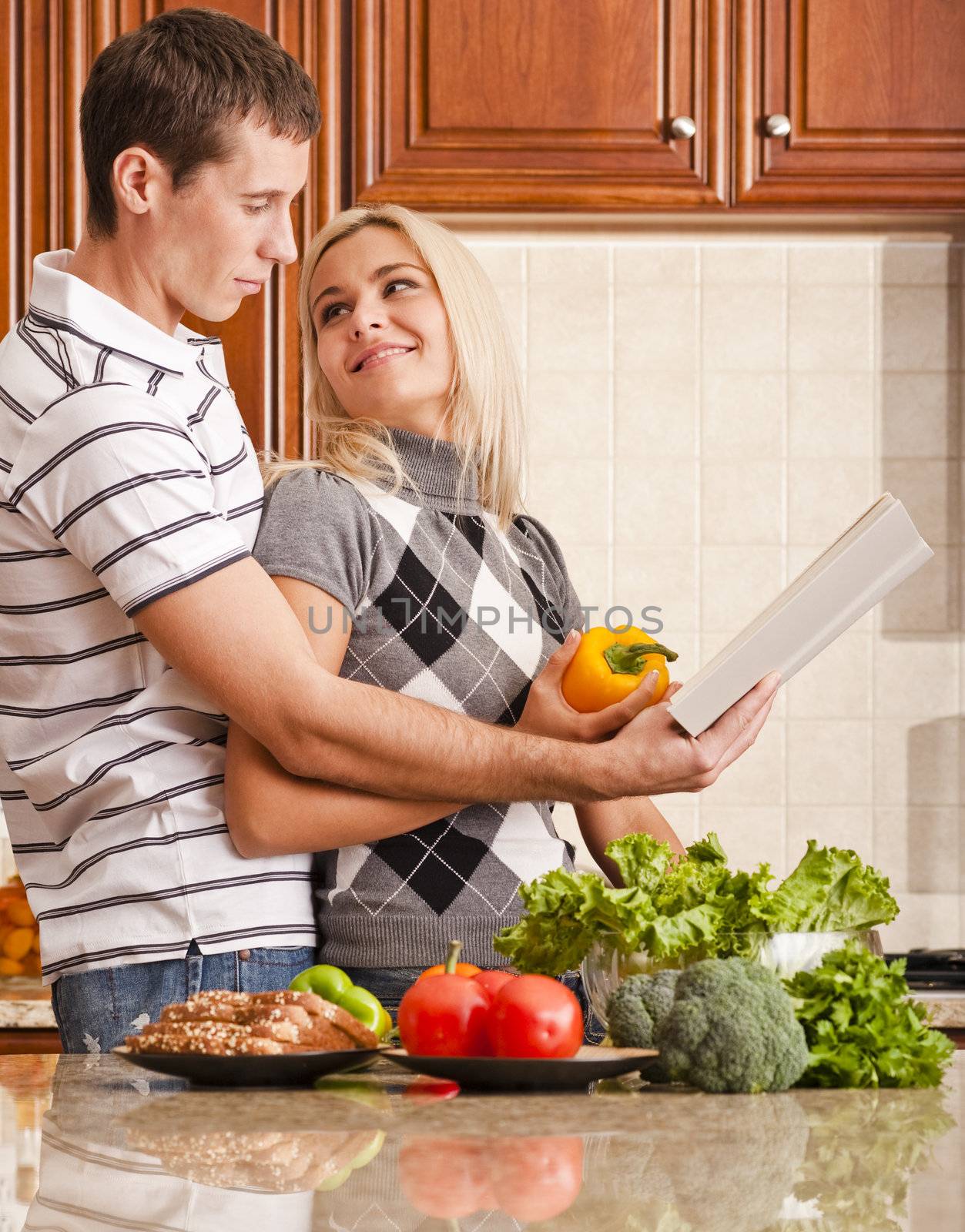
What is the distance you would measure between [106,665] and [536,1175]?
69cm

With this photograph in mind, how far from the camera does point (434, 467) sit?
1.59m

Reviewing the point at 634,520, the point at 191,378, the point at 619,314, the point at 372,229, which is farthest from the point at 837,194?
the point at 191,378

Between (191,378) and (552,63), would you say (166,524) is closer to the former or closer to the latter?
(191,378)

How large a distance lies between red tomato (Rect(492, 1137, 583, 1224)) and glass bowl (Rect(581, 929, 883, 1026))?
9.2 inches

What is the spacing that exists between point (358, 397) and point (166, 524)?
521mm

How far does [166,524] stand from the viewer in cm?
118

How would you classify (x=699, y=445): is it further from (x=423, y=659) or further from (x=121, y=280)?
(x=121, y=280)

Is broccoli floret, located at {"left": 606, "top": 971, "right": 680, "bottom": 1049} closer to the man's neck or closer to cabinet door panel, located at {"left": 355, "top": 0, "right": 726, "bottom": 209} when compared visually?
the man's neck

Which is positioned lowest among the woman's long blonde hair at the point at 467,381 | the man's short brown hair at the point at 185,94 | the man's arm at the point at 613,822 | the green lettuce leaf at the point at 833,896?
the man's arm at the point at 613,822

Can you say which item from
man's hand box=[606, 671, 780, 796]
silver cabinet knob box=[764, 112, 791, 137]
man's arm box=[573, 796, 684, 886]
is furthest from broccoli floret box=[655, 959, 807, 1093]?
silver cabinet knob box=[764, 112, 791, 137]

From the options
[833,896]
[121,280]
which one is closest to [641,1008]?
[833,896]

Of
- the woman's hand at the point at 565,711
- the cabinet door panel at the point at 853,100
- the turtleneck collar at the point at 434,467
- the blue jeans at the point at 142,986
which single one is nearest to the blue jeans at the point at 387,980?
the blue jeans at the point at 142,986

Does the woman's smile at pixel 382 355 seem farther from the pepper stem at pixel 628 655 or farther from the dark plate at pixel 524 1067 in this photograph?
the dark plate at pixel 524 1067

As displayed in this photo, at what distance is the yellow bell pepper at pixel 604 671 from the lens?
140 cm
